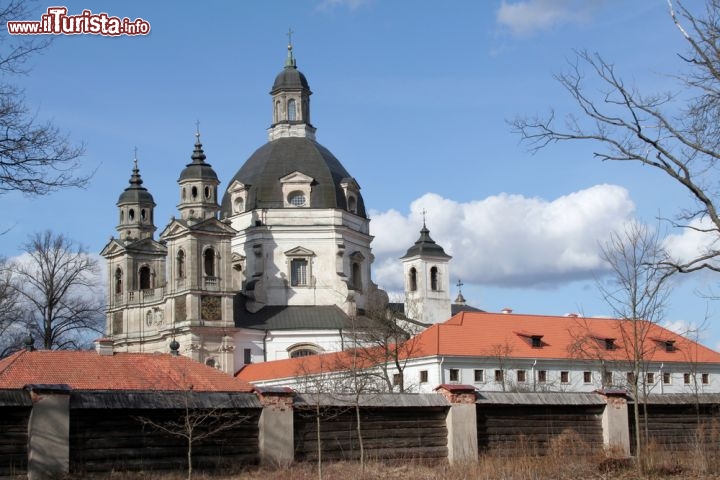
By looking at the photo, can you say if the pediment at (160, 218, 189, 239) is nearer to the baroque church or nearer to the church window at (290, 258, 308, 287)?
the baroque church

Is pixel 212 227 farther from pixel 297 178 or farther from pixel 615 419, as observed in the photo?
pixel 615 419

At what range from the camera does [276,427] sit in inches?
896

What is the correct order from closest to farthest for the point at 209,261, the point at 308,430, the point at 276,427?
the point at 276,427
the point at 308,430
the point at 209,261

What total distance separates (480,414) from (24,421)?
32.9 feet

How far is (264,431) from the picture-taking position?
2261 cm

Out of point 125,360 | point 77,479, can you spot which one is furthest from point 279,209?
point 77,479

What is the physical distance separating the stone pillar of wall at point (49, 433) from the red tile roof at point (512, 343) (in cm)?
3477

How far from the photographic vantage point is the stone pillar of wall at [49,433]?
1980 cm

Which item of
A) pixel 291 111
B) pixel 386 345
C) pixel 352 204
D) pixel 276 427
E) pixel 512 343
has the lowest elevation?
pixel 276 427

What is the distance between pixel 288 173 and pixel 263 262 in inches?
227

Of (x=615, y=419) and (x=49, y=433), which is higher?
(x=49, y=433)

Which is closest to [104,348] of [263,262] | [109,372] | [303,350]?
[109,372]

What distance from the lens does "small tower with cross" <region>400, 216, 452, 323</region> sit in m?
74.7

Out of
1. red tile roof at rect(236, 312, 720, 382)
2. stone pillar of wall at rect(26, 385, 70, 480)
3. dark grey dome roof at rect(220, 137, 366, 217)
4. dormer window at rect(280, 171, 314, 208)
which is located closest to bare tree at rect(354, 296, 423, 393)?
red tile roof at rect(236, 312, 720, 382)
